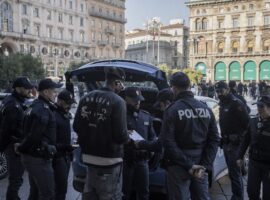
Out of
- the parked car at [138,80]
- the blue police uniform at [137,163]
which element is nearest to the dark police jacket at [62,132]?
the parked car at [138,80]

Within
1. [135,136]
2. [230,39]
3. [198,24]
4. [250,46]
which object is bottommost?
[135,136]

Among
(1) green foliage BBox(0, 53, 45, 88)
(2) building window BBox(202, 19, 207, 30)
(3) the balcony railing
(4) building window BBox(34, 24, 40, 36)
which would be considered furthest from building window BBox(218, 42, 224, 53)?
(1) green foliage BBox(0, 53, 45, 88)

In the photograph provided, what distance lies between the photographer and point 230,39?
66.9 m

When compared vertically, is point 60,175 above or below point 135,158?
below

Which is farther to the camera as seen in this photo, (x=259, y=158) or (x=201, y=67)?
(x=201, y=67)

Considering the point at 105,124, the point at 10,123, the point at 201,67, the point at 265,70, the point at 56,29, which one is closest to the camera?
the point at 105,124

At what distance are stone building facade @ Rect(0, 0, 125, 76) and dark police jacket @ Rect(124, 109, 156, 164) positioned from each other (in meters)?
61.1

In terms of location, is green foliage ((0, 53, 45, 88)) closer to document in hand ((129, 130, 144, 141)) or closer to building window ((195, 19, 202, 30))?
document in hand ((129, 130, 144, 141))

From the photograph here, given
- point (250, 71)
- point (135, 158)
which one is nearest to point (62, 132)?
point (135, 158)

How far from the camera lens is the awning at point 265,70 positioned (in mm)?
62312

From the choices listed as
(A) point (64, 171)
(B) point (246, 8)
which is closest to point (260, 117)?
(A) point (64, 171)

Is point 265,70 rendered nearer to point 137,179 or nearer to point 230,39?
point 230,39

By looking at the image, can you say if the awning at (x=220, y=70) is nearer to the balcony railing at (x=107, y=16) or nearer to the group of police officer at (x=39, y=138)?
Answer: the balcony railing at (x=107, y=16)

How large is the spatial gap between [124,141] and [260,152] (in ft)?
5.83
